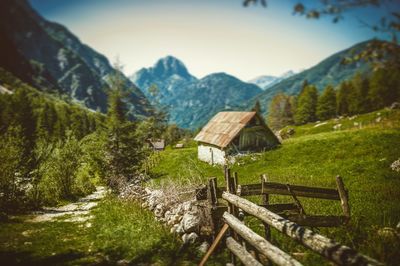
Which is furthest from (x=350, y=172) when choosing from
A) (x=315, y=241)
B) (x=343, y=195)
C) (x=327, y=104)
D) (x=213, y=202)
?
(x=327, y=104)

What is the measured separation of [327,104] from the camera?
2854 inches

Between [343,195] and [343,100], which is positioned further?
[343,100]

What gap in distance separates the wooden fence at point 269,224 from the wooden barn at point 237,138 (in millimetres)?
21173

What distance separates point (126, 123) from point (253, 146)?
18.6 metres

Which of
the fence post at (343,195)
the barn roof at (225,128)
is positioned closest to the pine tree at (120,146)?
the barn roof at (225,128)

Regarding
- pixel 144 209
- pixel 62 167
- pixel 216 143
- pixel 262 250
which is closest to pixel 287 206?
pixel 262 250

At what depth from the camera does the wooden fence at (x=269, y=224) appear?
15.5 feet

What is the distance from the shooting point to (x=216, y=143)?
33.2m

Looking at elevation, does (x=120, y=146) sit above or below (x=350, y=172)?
above

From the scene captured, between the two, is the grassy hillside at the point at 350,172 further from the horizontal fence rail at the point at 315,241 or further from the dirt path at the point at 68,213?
the dirt path at the point at 68,213

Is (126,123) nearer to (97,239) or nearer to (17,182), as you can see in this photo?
(17,182)

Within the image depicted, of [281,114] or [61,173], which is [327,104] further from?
[61,173]

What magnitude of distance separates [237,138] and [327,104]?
1973 inches

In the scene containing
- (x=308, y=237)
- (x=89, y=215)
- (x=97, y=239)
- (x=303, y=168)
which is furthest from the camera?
(x=303, y=168)
